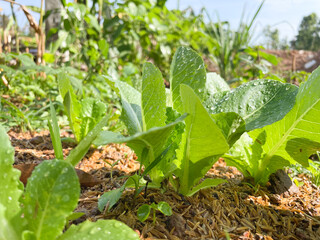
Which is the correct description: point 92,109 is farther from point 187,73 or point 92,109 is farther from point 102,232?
point 102,232

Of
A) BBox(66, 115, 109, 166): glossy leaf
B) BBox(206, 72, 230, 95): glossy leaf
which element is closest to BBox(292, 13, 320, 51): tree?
BBox(206, 72, 230, 95): glossy leaf

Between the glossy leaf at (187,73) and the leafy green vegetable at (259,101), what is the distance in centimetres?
12

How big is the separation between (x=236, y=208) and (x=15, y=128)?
164 centimetres

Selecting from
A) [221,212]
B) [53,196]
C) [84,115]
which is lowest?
[221,212]

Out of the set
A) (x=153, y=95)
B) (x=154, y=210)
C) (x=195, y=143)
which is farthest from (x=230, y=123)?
(x=154, y=210)

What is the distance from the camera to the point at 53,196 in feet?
2.11

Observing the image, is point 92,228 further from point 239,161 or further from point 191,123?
point 239,161

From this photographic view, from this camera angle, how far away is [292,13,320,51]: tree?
9.16 metres

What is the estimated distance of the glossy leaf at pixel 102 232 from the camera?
2.11 ft

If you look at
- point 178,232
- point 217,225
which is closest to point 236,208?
point 217,225

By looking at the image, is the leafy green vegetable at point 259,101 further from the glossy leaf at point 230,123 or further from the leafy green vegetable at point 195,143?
the leafy green vegetable at point 195,143

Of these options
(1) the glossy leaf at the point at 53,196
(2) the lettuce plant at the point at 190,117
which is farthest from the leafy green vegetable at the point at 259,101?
(1) the glossy leaf at the point at 53,196

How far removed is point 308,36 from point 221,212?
10.7 meters

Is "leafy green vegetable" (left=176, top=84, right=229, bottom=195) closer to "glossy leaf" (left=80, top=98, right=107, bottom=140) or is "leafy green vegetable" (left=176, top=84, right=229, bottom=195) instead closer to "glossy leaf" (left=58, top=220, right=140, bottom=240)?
"glossy leaf" (left=58, top=220, right=140, bottom=240)
